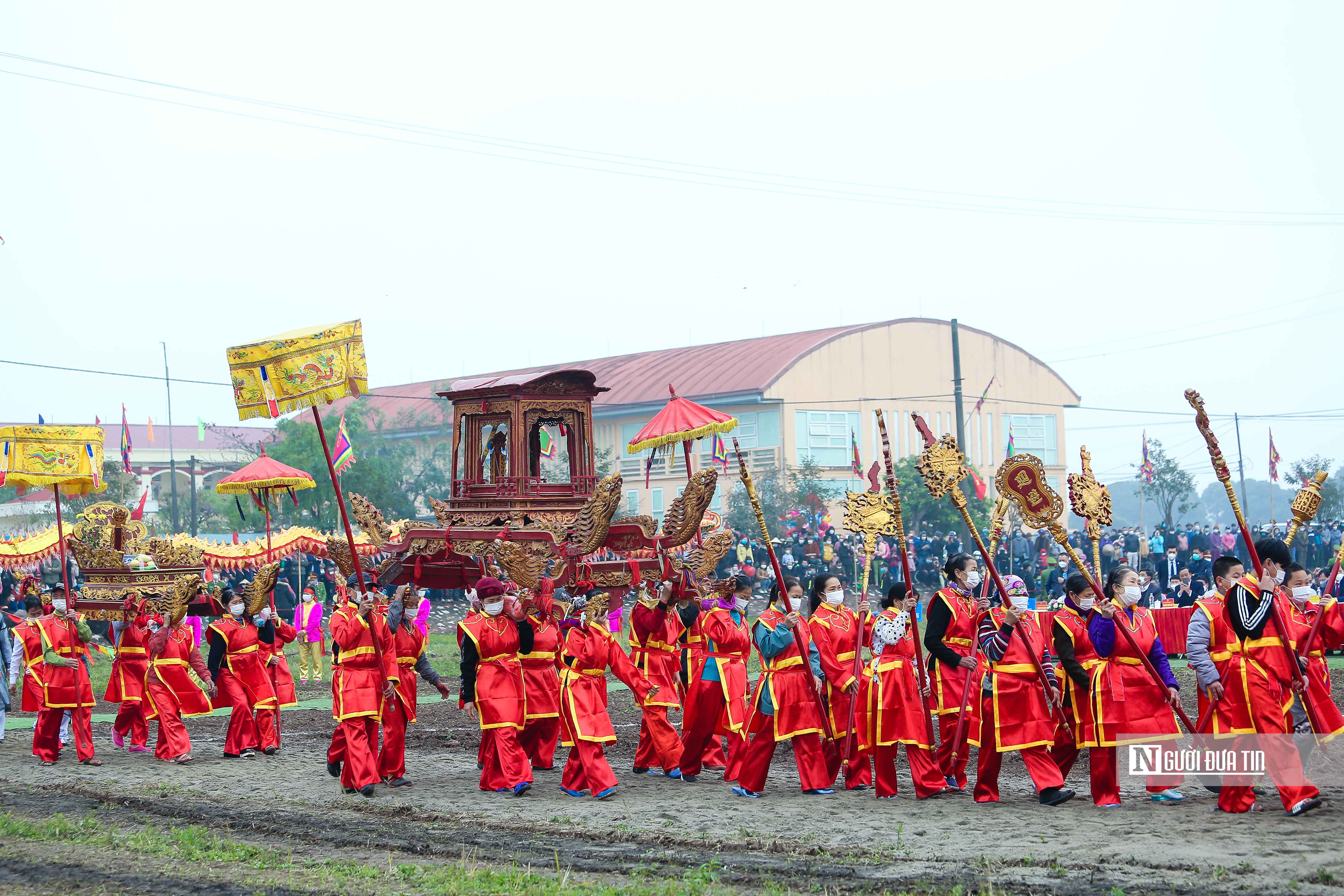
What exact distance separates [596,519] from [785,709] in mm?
3330

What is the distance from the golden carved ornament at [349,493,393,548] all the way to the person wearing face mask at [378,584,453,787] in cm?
340

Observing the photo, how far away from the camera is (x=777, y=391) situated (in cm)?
3975

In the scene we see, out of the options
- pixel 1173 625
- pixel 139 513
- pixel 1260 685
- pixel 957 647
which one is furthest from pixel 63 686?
pixel 1173 625

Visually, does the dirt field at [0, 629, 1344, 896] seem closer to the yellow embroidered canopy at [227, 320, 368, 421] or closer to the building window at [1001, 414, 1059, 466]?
the yellow embroidered canopy at [227, 320, 368, 421]

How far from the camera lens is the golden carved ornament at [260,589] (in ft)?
41.3

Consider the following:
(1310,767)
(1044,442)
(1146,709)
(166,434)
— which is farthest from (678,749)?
(166,434)

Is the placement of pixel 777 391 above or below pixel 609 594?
above

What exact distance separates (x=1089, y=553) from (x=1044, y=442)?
19.7 metres

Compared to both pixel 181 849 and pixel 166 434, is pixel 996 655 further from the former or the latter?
pixel 166 434

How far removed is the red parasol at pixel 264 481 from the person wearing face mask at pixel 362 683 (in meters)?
6.53

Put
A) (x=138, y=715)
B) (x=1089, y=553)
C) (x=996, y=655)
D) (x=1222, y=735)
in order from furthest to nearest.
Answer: (x=1089, y=553) < (x=138, y=715) < (x=996, y=655) < (x=1222, y=735)

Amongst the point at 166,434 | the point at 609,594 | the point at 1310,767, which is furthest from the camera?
the point at 166,434

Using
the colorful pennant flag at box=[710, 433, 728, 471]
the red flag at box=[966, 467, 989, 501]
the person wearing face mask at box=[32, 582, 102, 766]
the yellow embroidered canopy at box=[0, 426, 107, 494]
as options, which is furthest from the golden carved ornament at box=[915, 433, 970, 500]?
the red flag at box=[966, 467, 989, 501]

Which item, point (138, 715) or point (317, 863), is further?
point (138, 715)
